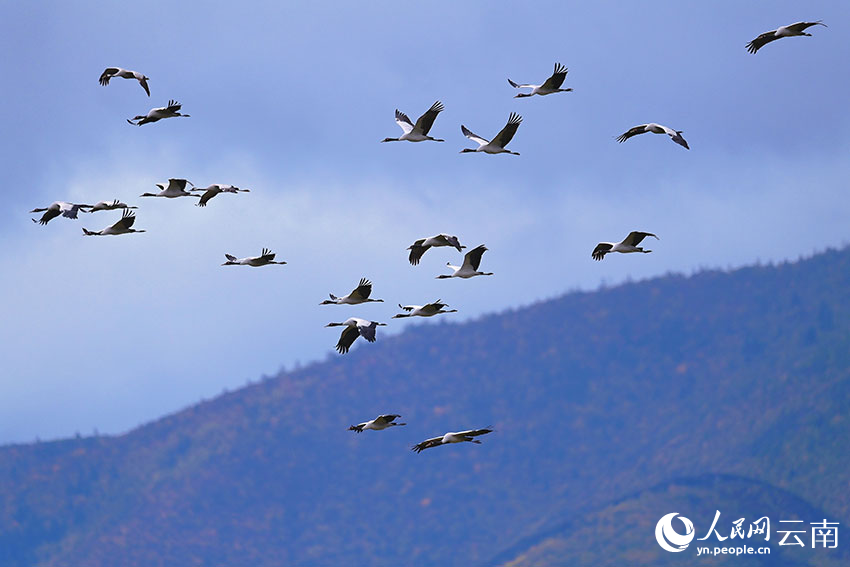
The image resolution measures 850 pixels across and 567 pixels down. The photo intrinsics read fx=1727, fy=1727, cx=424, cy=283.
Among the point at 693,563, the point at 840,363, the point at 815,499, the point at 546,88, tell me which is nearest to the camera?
the point at 546,88

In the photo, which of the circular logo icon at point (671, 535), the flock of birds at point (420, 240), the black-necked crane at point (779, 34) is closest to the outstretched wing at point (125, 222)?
the flock of birds at point (420, 240)

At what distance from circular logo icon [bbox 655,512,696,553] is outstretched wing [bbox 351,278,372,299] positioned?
11442 centimetres

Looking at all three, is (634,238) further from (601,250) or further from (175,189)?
(175,189)

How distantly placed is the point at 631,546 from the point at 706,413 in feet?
140

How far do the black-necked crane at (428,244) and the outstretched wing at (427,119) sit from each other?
340 centimetres

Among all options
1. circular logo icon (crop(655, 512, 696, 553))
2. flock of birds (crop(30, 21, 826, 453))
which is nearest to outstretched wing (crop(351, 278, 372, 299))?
flock of birds (crop(30, 21, 826, 453))

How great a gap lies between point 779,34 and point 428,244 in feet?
35.2

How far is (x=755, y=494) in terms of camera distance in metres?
174

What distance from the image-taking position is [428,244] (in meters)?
46.7

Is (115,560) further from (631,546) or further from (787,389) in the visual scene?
(787,389)

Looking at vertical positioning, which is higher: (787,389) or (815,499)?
(787,389)

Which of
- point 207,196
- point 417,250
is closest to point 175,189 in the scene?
point 207,196

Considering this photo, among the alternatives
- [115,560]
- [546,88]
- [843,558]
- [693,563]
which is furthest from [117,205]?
[115,560]

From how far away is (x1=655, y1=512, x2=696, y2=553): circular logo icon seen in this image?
519 ft
